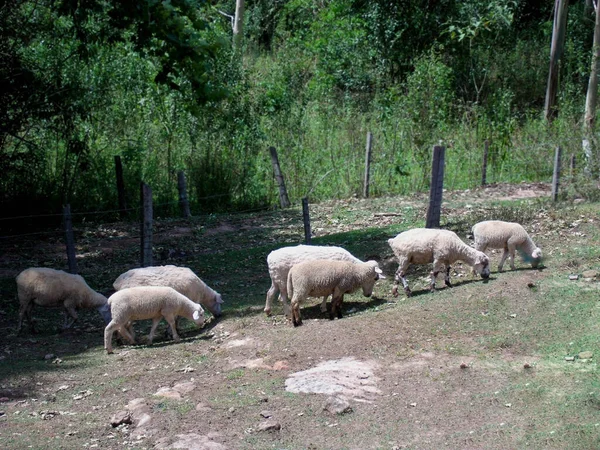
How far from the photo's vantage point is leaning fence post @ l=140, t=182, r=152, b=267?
11.5 m

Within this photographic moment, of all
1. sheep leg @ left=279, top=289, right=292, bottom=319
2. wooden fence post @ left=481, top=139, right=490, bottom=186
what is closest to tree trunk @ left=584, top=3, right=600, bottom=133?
wooden fence post @ left=481, top=139, right=490, bottom=186

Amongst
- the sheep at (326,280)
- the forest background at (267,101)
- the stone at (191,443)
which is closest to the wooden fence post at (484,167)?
the forest background at (267,101)

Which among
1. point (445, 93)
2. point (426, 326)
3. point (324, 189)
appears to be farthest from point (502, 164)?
point (426, 326)

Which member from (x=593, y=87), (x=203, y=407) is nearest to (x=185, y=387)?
(x=203, y=407)

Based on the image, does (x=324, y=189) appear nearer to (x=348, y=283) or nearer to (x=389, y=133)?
(x=389, y=133)

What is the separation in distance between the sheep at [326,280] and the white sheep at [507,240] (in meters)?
1.83

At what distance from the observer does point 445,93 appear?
2166 centimetres

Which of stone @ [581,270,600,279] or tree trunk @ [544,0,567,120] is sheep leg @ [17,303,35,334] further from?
tree trunk @ [544,0,567,120]

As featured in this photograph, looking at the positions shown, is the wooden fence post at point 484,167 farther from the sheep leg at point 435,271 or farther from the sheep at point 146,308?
the sheep at point 146,308

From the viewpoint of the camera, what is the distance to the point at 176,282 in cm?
1010

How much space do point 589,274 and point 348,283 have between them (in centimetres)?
314

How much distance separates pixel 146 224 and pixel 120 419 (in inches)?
191

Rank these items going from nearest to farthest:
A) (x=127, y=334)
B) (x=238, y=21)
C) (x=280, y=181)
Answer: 1. (x=127, y=334)
2. (x=280, y=181)
3. (x=238, y=21)

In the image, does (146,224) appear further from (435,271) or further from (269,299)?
(435,271)
